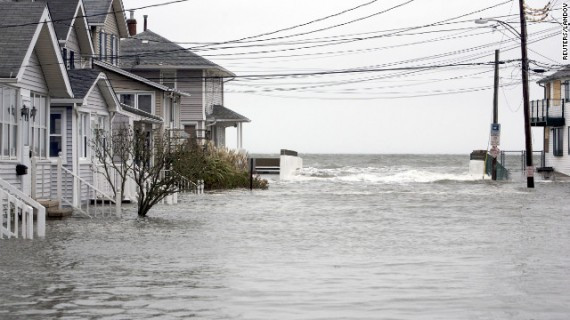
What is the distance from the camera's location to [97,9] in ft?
162

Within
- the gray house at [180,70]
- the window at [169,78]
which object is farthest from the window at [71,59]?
the window at [169,78]

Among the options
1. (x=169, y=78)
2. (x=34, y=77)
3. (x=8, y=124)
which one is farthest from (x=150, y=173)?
(x=169, y=78)

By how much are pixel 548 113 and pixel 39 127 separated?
5114cm

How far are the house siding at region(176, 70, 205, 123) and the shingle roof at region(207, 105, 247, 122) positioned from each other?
6.79ft

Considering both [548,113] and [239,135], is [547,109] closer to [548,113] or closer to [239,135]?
[548,113]

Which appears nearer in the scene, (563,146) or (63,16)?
(63,16)

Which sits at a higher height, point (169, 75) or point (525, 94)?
point (169, 75)

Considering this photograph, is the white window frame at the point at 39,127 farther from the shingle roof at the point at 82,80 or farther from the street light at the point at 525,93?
the street light at the point at 525,93

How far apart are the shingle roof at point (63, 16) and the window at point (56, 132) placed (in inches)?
261

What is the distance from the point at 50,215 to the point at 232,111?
50484 mm

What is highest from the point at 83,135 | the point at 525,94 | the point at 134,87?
the point at 134,87

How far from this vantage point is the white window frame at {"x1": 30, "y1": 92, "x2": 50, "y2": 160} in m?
31.1

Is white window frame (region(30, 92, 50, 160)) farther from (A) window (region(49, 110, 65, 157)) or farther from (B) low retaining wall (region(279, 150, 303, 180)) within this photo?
(B) low retaining wall (region(279, 150, 303, 180))

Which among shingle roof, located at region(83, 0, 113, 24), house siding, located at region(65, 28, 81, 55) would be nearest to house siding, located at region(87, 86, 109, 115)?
house siding, located at region(65, 28, 81, 55)
